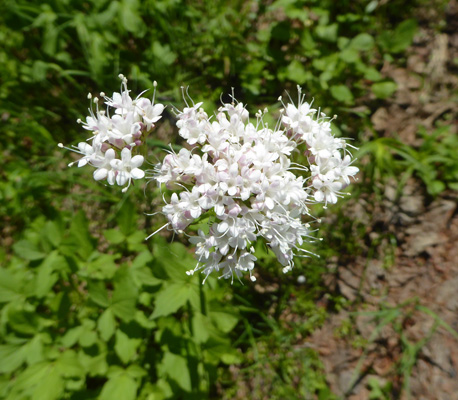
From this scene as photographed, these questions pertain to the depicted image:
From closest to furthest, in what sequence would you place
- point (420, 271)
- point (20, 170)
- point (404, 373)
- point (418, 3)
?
point (404, 373) → point (420, 271) → point (20, 170) → point (418, 3)

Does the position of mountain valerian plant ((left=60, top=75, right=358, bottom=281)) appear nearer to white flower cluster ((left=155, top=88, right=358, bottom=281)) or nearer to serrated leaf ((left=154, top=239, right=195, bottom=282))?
white flower cluster ((left=155, top=88, right=358, bottom=281))

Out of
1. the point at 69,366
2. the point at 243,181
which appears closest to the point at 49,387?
the point at 69,366

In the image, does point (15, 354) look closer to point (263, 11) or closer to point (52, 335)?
point (52, 335)

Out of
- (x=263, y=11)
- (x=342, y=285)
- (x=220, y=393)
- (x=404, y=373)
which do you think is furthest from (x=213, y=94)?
(x=404, y=373)

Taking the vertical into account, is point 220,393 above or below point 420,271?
below

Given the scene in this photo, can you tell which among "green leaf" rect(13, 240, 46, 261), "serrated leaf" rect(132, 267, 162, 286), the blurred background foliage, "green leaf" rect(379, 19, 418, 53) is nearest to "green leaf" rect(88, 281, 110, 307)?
the blurred background foliage
